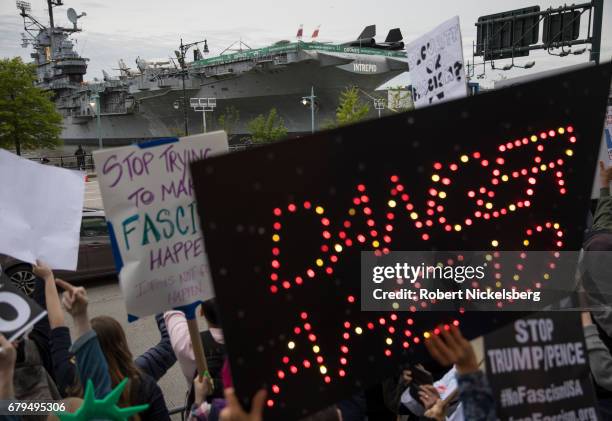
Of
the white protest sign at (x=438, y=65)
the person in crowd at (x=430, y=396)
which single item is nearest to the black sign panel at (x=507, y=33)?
the white protest sign at (x=438, y=65)

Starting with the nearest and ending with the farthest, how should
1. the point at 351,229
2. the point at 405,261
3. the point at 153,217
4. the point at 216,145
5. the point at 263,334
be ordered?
the point at 263,334 < the point at 351,229 < the point at 405,261 < the point at 153,217 < the point at 216,145

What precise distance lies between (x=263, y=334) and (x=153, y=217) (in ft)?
3.51

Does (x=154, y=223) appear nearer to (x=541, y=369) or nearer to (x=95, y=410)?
(x=95, y=410)

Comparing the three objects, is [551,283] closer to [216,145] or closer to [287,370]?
[287,370]

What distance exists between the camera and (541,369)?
5.97 ft

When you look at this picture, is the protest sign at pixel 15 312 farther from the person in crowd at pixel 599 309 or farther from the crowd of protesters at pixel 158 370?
the person in crowd at pixel 599 309

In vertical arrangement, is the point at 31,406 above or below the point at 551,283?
below

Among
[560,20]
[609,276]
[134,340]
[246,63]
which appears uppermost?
[246,63]

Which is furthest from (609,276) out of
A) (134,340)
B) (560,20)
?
(560,20)

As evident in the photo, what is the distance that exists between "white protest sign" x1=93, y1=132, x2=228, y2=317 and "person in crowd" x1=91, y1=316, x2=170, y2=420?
0.38 meters

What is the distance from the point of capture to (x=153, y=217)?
2146 millimetres

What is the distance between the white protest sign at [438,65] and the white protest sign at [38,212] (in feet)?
8.75

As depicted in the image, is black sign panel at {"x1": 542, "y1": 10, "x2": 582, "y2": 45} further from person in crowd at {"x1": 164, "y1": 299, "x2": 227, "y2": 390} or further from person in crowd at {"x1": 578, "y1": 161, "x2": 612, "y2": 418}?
person in crowd at {"x1": 164, "y1": 299, "x2": 227, "y2": 390}

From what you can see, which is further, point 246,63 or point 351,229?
point 246,63
